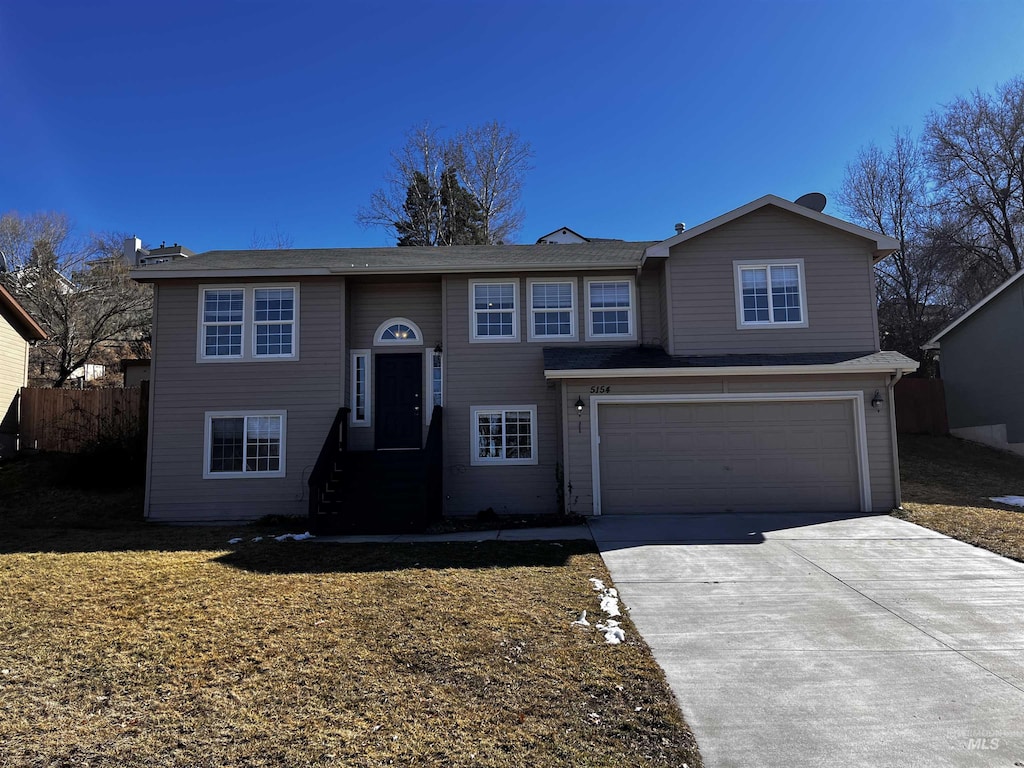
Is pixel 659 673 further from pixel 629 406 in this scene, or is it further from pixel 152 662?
pixel 629 406

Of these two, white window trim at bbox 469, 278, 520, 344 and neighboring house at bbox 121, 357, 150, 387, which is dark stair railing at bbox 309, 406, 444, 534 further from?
neighboring house at bbox 121, 357, 150, 387

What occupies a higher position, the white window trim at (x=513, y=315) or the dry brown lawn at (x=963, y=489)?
the white window trim at (x=513, y=315)

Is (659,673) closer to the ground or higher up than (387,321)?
closer to the ground

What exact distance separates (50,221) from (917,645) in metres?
30.7

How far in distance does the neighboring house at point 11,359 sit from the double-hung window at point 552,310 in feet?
48.8

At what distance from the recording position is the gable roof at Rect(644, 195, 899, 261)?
1089cm

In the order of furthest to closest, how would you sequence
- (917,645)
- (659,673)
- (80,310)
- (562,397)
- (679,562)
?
(80,310), (562,397), (679,562), (917,645), (659,673)

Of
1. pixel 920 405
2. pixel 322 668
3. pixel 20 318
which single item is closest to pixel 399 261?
pixel 322 668

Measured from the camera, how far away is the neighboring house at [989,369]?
16250 millimetres

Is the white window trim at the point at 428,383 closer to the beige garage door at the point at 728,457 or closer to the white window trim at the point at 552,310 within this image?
the white window trim at the point at 552,310

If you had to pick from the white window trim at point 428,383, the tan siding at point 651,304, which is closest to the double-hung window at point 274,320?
the white window trim at point 428,383

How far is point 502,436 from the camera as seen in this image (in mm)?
11531

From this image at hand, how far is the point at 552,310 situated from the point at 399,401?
3597mm

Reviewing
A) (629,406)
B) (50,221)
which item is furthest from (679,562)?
(50,221)
